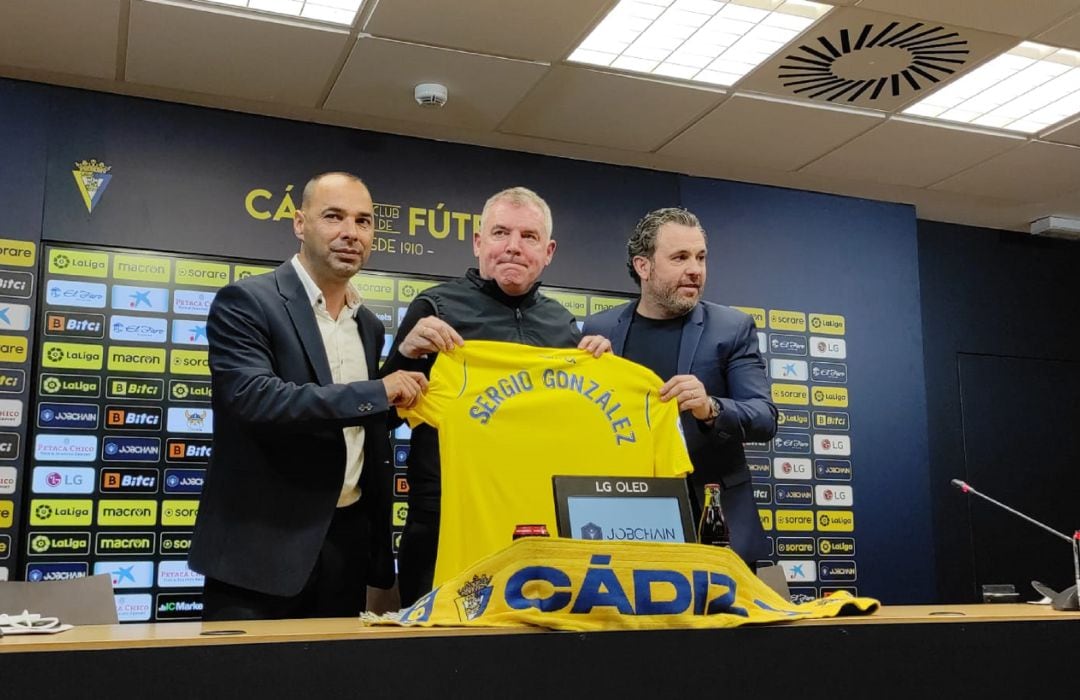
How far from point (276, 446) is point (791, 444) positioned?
3.64m

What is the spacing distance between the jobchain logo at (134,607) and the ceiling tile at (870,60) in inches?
126

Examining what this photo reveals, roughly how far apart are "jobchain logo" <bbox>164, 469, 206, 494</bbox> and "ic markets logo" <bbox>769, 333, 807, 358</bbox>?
289 cm

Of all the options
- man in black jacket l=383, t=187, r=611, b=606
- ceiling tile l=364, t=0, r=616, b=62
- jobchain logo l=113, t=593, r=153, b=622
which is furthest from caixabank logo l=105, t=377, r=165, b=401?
man in black jacket l=383, t=187, r=611, b=606

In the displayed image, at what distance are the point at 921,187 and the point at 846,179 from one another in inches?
18.3

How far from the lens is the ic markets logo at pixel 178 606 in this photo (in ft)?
13.3

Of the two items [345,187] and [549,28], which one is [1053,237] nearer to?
[549,28]

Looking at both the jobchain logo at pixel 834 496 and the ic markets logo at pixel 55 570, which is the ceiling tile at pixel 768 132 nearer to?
the jobchain logo at pixel 834 496

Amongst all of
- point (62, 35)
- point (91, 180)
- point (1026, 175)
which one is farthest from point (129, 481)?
point (1026, 175)

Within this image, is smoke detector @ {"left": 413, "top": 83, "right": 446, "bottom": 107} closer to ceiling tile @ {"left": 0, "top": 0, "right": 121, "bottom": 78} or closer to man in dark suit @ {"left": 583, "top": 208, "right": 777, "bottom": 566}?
ceiling tile @ {"left": 0, "top": 0, "right": 121, "bottom": 78}

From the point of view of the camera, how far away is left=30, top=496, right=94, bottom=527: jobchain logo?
3.94 metres

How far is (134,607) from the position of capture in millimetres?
4020

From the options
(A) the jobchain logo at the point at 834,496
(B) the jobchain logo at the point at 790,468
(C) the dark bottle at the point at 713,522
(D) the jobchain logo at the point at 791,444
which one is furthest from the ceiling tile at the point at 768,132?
(C) the dark bottle at the point at 713,522

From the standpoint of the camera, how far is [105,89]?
168 inches

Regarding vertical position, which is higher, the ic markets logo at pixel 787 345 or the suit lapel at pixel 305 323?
the ic markets logo at pixel 787 345
